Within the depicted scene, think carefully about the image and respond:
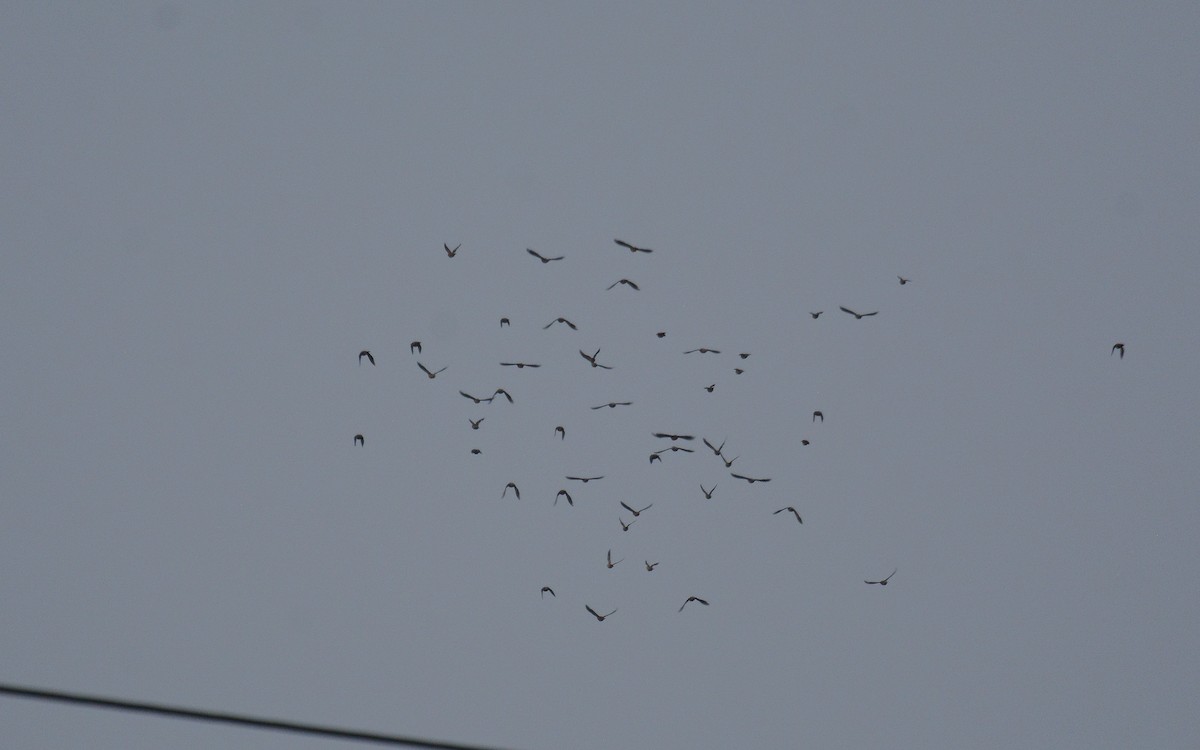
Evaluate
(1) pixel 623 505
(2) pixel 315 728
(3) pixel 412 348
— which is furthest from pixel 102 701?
(1) pixel 623 505

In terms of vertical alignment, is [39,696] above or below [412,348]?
below

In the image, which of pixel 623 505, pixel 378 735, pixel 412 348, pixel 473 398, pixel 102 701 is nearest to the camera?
pixel 102 701

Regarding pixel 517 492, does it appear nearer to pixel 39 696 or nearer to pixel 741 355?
pixel 741 355

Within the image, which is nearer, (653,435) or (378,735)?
(378,735)

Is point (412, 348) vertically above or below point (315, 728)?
above

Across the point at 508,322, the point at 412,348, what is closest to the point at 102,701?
the point at 412,348

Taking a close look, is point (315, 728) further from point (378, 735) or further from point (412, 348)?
point (412, 348)

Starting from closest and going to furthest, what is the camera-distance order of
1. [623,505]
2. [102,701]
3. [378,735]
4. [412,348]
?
[102,701] < [378,735] < [412,348] < [623,505]

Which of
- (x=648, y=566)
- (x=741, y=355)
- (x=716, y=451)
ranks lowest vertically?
(x=648, y=566)

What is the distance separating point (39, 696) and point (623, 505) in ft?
66.8

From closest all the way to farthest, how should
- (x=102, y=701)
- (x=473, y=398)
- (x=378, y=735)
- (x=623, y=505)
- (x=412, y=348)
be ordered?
1. (x=102, y=701)
2. (x=378, y=735)
3. (x=412, y=348)
4. (x=623, y=505)
5. (x=473, y=398)

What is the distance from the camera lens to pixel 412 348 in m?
26.4

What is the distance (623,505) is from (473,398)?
4.04 metres

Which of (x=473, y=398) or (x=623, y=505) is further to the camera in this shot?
(x=473, y=398)
